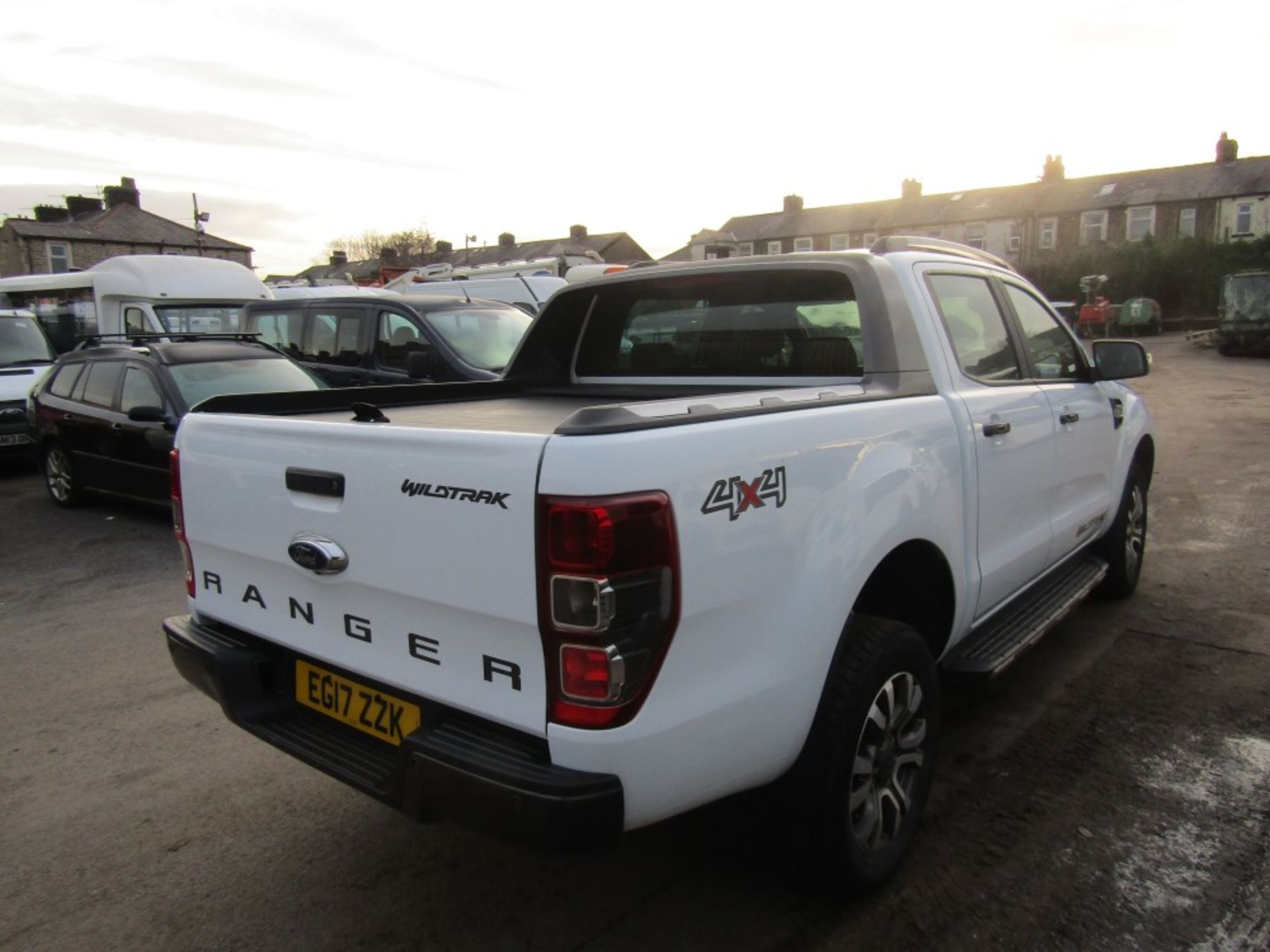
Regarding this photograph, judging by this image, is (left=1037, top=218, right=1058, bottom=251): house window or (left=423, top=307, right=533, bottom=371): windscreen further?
(left=1037, top=218, right=1058, bottom=251): house window

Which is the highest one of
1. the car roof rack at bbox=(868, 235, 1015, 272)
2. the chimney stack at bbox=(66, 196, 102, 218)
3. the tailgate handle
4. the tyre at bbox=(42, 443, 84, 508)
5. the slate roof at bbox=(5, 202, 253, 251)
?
the chimney stack at bbox=(66, 196, 102, 218)

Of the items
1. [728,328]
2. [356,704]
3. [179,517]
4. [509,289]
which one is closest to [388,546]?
[356,704]

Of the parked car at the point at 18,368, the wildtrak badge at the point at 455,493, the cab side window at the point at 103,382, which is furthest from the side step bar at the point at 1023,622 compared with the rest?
the parked car at the point at 18,368

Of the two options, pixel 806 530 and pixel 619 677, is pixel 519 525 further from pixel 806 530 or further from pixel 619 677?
pixel 806 530

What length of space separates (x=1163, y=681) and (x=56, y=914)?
173 inches

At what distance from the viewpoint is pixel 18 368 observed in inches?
440

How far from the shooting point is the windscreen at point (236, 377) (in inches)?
307

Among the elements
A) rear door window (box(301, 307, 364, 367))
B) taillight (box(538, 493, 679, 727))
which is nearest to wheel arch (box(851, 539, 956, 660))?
taillight (box(538, 493, 679, 727))

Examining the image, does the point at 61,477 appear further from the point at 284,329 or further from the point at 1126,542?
the point at 1126,542

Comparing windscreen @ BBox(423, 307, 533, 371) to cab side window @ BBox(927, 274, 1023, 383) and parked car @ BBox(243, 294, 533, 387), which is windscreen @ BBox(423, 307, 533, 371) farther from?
cab side window @ BBox(927, 274, 1023, 383)

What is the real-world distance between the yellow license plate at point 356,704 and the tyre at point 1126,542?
13.2ft

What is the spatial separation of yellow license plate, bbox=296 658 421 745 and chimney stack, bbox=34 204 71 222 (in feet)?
188

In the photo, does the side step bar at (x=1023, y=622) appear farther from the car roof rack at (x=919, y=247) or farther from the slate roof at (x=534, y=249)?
the slate roof at (x=534, y=249)

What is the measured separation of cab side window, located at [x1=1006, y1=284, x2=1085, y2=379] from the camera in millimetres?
4012
